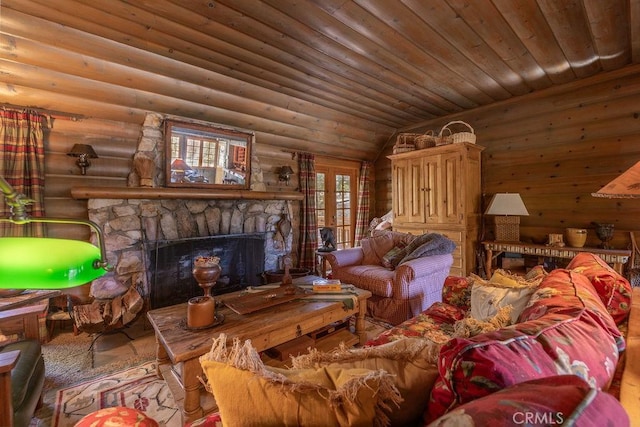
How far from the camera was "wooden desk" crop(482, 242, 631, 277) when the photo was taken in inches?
117

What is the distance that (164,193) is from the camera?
10.2 feet

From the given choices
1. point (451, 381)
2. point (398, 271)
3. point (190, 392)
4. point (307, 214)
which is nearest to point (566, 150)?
point (398, 271)

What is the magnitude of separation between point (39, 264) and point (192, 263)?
3049 millimetres

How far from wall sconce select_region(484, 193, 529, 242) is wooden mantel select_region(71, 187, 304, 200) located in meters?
2.75

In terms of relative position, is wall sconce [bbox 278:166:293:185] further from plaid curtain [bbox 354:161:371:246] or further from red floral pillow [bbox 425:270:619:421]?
red floral pillow [bbox 425:270:619:421]

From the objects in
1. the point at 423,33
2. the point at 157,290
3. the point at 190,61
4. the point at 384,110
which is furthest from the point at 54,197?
the point at 384,110

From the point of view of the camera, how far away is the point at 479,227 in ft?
13.6

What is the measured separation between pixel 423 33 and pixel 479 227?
280 cm

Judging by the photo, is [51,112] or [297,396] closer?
[297,396]

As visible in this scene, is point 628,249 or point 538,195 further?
point 538,195

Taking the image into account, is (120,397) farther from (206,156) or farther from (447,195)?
(447,195)

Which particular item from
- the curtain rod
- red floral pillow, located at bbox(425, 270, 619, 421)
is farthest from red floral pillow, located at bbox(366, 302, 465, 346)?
the curtain rod

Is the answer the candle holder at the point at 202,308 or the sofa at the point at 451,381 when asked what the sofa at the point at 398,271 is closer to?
the candle holder at the point at 202,308

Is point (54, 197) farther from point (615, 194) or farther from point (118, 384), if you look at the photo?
point (615, 194)
